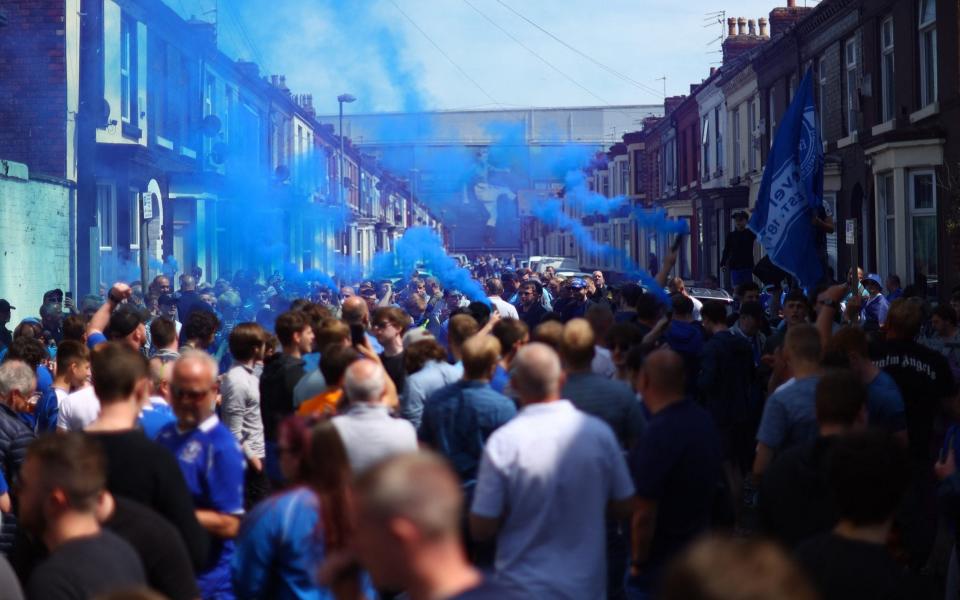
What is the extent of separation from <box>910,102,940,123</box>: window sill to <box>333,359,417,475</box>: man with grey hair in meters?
15.7

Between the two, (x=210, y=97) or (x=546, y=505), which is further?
(x=210, y=97)

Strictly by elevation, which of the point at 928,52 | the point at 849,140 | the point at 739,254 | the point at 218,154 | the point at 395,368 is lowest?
the point at 395,368

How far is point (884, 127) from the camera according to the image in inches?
842

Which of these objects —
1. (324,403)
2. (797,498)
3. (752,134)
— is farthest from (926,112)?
(797,498)

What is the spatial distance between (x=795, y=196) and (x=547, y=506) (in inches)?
367

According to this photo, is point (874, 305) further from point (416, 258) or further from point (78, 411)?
point (416, 258)

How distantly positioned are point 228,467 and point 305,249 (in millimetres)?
32785

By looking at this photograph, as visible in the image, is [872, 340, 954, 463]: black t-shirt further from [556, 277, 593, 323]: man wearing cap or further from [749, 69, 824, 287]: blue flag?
[556, 277, 593, 323]: man wearing cap

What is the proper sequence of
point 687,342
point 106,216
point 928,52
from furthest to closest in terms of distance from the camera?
point 106,216
point 928,52
point 687,342

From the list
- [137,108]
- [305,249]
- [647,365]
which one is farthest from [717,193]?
[647,365]

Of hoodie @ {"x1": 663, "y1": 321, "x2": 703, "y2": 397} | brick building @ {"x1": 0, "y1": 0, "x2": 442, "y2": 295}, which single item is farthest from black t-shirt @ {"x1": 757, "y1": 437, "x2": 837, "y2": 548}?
brick building @ {"x1": 0, "y1": 0, "x2": 442, "y2": 295}

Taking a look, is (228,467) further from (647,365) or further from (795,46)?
(795,46)

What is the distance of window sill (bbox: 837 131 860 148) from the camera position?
2314cm

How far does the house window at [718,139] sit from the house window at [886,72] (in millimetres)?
14127
